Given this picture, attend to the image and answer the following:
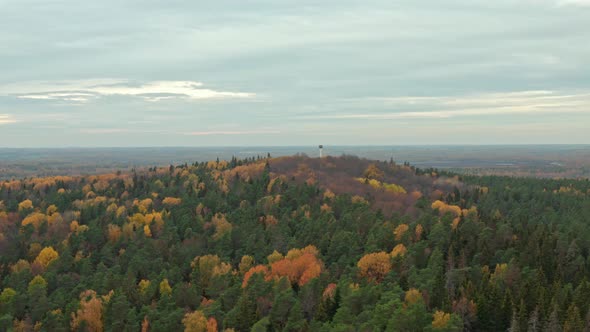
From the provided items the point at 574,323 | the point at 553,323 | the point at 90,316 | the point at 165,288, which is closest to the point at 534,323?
the point at 553,323

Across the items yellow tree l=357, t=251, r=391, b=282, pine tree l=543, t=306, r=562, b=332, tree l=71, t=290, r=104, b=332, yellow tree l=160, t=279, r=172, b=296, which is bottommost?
tree l=71, t=290, r=104, b=332

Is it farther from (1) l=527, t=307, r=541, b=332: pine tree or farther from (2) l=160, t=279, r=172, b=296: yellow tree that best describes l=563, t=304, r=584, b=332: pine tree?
(2) l=160, t=279, r=172, b=296: yellow tree

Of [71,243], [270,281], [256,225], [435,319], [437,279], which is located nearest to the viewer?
[435,319]

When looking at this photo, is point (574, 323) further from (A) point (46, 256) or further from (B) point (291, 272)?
(A) point (46, 256)

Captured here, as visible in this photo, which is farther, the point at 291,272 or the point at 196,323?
the point at 291,272

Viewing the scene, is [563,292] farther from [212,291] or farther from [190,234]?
[190,234]

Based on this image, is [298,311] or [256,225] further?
[256,225]

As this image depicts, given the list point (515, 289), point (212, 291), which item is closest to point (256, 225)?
point (212, 291)

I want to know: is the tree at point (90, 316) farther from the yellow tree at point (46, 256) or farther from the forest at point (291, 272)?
the yellow tree at point (46, 256)

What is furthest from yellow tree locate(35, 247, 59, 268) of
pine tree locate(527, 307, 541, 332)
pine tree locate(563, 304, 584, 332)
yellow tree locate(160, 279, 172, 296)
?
pine tree locate(563, 304, 584, 332)
